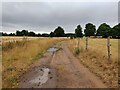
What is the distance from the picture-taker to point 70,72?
13.8 meters

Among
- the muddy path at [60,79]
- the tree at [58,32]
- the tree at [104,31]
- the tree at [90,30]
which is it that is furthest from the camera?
the tree at [58,32]

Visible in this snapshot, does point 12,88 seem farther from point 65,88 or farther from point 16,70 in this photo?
point 16,70

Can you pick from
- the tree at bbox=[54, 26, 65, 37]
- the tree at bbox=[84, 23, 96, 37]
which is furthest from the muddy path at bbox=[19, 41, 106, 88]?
the tree at bbox=[54, 26, 65, 37]

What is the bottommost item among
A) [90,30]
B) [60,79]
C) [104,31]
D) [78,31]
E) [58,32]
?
[60,79]

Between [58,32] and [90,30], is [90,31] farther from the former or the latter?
[58,32]

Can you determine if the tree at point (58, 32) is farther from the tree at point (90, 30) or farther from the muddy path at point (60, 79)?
the muddy path at point (60, 79)

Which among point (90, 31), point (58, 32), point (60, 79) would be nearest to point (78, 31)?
point (90, 31)

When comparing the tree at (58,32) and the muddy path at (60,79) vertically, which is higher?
the tree at (58,32)

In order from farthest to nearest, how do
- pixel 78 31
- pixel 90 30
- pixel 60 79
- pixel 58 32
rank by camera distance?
pixel 58 32 → pixel 90 30 → pixel 78 31 → pixel 60 79

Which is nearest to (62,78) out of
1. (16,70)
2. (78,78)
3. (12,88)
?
(78,78)

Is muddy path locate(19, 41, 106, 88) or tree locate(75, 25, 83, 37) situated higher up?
tree locate(75, 25, 83, 37)

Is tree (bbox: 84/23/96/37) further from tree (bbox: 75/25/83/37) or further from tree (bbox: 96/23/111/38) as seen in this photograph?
tree (bbox: 75/25/83/37)

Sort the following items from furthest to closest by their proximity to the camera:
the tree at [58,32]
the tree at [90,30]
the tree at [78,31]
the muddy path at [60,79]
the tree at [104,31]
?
the tree at [58,32] < the tree at [90,30] < the tree at [78,31] < the tree at [104,31] < the muddy path at [60,79]

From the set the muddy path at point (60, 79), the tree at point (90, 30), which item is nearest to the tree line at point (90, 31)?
the tree at point (90, 30)
